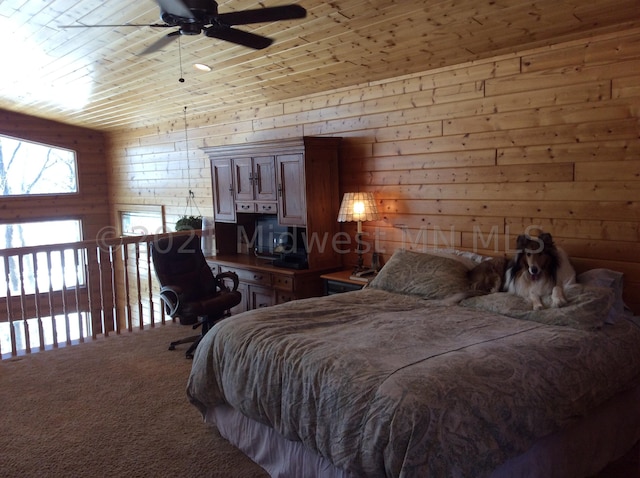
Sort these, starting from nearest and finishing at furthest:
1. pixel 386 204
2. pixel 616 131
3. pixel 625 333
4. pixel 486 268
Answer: pixel 625 333
pixel 616 131
pixel 486 268
pixel 386 204

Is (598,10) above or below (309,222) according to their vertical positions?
above

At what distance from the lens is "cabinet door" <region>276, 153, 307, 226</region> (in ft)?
14.8

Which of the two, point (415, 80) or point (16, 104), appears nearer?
point (415, 80)

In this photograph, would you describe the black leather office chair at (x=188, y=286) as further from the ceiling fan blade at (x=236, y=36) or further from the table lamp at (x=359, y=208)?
the ceiling fan blade at (x=236, y=36)

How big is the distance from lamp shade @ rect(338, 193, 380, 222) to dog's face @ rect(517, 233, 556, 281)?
4.74 ft

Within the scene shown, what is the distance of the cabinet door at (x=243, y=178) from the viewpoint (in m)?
5.01

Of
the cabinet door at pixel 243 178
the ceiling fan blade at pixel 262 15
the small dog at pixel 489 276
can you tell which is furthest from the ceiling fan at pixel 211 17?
the cabinet door at pixel 243 178

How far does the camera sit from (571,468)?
2.36 meters

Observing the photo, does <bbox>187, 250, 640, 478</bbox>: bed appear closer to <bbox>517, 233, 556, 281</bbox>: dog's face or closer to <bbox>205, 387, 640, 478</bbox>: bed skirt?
<bbox>205, 387, 640, 478</bbox>: bed skirt

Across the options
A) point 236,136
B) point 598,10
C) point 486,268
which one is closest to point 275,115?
point 236,136

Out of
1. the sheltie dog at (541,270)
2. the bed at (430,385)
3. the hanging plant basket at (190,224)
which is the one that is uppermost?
the hanging plant basket at (190,224)

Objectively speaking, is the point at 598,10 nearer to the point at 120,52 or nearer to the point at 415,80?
the point at 415,80

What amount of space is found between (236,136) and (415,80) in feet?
8.36

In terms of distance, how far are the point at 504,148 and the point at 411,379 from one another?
220cm
